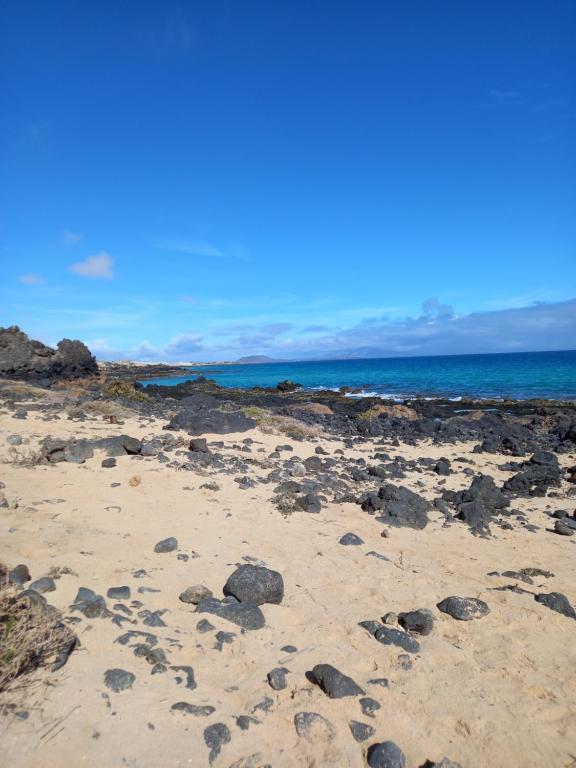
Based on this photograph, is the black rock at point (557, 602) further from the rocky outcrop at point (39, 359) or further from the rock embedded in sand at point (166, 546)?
the rocky outcrop at point (39, 359)

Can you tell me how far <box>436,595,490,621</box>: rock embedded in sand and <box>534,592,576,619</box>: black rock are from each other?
80cm

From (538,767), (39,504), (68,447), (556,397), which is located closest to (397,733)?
(538,767)

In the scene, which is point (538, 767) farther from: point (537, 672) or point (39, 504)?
point (39, 504)

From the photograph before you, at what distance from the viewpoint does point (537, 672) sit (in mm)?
4090

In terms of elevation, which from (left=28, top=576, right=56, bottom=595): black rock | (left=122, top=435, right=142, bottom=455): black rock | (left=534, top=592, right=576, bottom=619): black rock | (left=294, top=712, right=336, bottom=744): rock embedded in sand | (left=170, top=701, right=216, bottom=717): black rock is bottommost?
(left=534, top=592, right=576, bottom=619): black rock

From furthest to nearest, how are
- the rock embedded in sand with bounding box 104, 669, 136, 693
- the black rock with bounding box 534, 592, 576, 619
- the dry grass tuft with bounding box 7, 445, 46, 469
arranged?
1. the dry grass tuft with bounding box 7, 445, 46, 469
2. the black rock with bounding box 534, 592, 576, 619
3. the rock embedded in sand with bounding box 104, 669, 136, 693

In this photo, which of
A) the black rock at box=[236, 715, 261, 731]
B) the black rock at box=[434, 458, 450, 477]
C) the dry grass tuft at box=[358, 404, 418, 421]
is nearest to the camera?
the black rock at box=[236, 715, 261, 731]

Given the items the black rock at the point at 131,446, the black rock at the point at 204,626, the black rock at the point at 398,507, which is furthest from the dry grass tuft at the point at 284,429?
the black rock at the point at 204,626

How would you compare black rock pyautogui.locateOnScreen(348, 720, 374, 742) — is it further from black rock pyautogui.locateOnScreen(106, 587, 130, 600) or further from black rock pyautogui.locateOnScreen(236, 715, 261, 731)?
black rock pyautogui.locateOnScreen(106, 587, 130, 600)

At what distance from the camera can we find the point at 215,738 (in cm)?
296

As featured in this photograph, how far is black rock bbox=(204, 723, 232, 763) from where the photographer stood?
113 inches

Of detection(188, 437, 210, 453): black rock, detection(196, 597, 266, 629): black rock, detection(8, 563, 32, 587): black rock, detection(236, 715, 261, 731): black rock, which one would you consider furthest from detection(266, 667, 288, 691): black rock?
detection(188, 437, 210, 453): black rock

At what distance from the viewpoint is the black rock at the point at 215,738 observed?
2880 mm

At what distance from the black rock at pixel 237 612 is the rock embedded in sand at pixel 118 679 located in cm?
122
